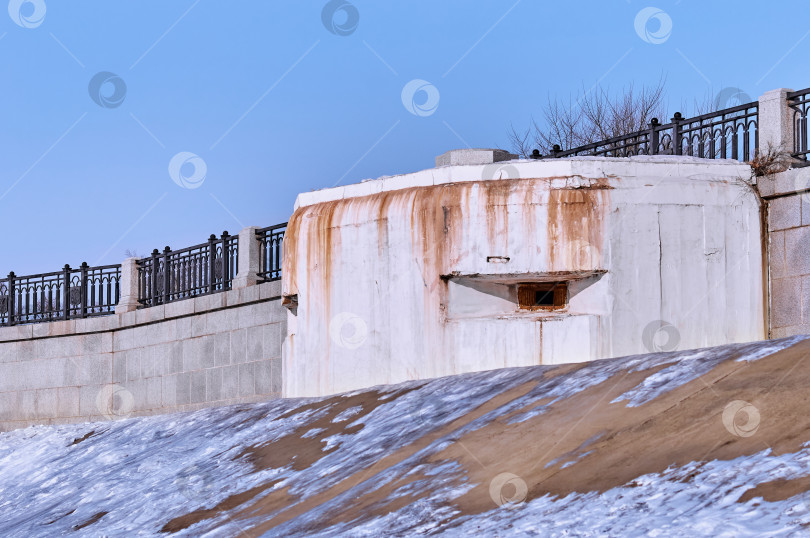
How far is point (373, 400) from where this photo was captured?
1182 cm

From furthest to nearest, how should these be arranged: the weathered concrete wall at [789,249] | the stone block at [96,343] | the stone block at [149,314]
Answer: the stone block at [96,343]
the stone block at [149,314]
the weathered concrete wall at [789,249]

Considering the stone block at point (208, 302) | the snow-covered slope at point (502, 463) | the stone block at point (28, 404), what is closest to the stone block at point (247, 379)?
the stone block at point (208, 302)

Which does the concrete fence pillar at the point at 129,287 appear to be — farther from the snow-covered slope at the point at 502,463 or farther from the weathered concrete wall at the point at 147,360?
the snow-covered slope at the point at 502,463

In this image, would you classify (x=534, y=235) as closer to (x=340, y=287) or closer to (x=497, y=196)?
(x=497, y=196)

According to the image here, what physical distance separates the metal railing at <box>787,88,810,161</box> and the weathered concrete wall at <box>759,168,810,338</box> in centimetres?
51

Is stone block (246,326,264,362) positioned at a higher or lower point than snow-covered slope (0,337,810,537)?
higher

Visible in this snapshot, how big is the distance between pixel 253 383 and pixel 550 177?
20.5 ft

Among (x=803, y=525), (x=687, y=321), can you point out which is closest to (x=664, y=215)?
(x=687, y=321)

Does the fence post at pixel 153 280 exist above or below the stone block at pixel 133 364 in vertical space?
above

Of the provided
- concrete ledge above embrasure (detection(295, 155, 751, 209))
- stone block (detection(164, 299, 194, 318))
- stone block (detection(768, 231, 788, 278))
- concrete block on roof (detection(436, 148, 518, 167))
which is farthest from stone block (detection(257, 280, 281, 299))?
stone block (detection(768, 231, 788, 278))

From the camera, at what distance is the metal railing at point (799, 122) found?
1175 cm

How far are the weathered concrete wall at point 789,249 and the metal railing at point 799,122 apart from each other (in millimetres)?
512

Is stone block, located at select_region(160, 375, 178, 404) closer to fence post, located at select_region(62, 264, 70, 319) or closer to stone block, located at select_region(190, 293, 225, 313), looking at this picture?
stone block, located at select_region(190, 293, 225, 313)

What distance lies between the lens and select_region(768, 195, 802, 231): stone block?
11.4 m
